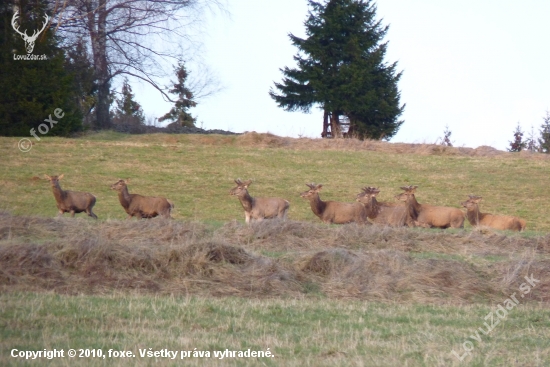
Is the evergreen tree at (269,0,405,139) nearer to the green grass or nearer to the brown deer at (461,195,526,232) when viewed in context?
the brown deer at (461,195,526,232)

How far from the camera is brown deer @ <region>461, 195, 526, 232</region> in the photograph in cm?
2273

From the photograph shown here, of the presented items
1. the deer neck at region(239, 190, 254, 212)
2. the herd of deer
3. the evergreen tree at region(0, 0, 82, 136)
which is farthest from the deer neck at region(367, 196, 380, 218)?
the evergreen tree at region(0, 0, 82, 136)

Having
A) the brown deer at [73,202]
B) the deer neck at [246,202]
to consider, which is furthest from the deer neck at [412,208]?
the brown deer at [73,202]

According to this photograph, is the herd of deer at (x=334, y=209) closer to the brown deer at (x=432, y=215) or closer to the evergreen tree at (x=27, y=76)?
the brown deer at (x=432, y=215)

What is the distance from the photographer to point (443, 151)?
40438 millimetres

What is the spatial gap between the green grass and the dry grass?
1.15 m

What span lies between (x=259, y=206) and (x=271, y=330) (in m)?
14.3

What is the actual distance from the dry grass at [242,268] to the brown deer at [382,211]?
7650 mm

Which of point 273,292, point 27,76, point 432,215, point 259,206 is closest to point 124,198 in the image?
point 259,206

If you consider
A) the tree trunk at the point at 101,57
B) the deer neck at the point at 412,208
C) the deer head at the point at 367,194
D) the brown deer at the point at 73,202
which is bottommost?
the brown deer at the point at 73,202

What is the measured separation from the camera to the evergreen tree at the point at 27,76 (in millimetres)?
36656

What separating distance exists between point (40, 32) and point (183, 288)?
28.4m

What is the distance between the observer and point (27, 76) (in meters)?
36.4

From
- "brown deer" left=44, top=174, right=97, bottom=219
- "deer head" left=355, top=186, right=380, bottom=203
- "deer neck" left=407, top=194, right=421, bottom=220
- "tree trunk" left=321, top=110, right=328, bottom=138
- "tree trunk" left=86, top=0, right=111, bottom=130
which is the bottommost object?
"brown deer" left=44, top=174, right=97, bottom=219
